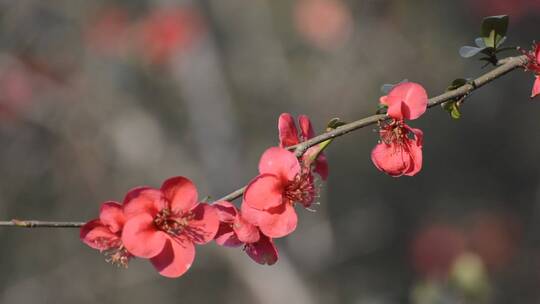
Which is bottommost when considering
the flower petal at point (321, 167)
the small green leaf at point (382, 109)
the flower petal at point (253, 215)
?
the flower petal at point (253, 215)

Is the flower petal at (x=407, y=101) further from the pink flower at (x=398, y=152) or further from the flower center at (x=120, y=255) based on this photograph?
the flower center at (x=120, y=255)

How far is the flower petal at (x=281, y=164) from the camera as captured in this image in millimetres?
1034

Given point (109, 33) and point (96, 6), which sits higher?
point (96, 6)

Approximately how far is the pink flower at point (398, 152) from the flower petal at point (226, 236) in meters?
0.23

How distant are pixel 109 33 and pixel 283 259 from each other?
6.24ft

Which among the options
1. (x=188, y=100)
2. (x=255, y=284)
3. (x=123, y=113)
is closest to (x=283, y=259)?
(x=255, y=284)

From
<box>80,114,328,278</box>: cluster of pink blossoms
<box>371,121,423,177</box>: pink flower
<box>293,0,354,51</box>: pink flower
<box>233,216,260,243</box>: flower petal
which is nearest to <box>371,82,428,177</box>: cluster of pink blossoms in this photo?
<box>371,121,423,177</box>: pink flower

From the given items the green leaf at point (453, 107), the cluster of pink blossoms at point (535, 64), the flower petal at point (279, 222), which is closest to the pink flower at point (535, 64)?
the cluster of pink blossoms at point (535, 64)

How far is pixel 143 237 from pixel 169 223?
0.05 meters

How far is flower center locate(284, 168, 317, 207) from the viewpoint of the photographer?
3.51 ft

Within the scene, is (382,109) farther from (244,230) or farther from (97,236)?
(97,236)

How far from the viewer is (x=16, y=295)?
4.16 m

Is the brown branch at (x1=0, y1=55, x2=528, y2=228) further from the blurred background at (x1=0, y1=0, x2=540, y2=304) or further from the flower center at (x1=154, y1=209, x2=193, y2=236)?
the blurred background at (x1=0, y1=0, x2=540, y2=304)

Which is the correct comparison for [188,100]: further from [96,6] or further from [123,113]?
[96,6]
